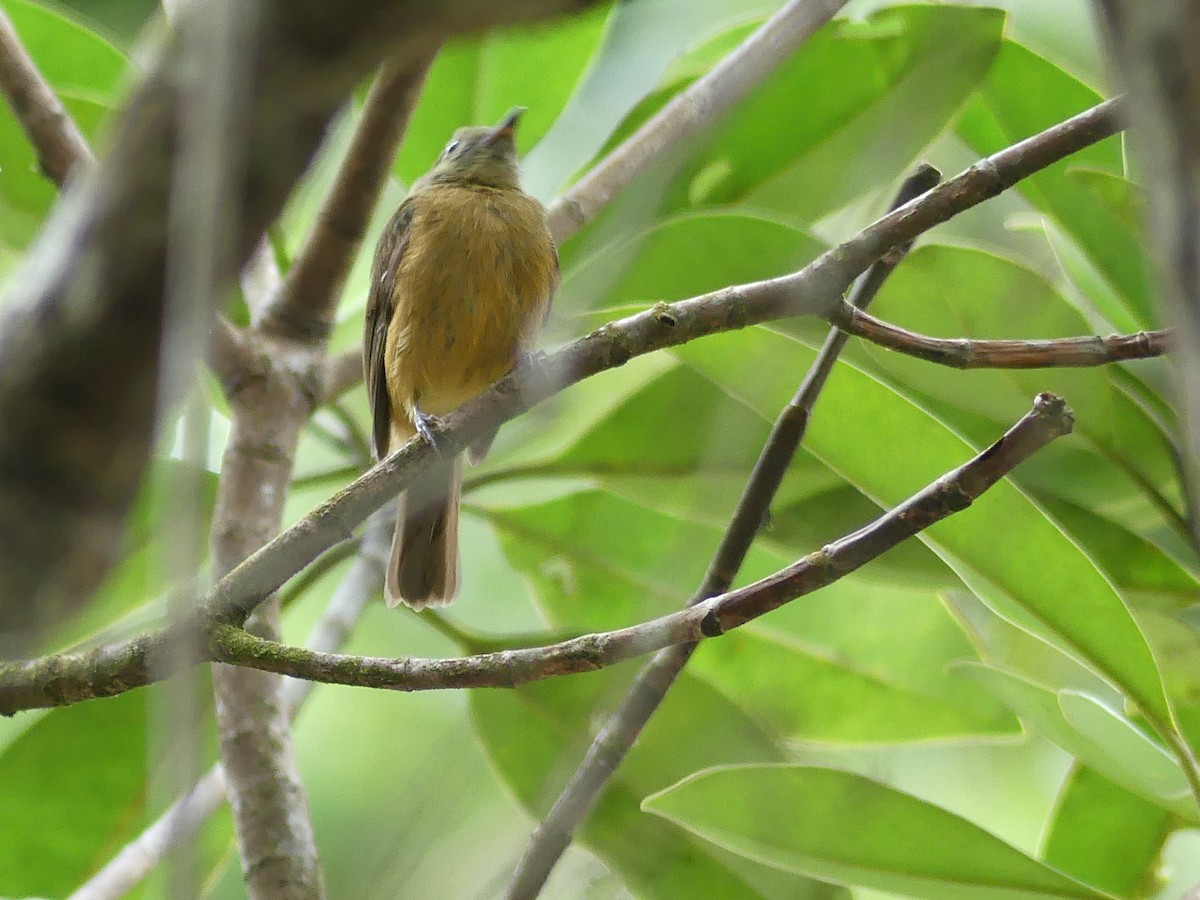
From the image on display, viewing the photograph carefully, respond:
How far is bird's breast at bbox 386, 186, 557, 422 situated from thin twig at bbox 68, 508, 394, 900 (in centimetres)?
35

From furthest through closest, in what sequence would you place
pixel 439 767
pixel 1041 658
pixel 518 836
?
pixel 1041 658 → pixel 518 836 → pixel 439 767

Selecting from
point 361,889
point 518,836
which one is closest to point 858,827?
point 518,836

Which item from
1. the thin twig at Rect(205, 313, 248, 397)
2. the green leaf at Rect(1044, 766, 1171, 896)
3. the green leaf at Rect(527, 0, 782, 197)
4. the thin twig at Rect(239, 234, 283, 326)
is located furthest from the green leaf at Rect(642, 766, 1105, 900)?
the green leaf at Rect(527, 0, 782, 197)

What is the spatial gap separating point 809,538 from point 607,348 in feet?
2.89

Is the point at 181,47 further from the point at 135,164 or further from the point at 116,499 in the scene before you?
the point at 116,499

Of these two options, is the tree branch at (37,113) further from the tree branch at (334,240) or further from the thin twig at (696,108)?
the thin twig at (696,108)

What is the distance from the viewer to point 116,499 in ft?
2.77

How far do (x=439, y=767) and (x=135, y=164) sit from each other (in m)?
0.74

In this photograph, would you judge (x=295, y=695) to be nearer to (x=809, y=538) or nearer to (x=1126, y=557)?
(x=809, y=538)

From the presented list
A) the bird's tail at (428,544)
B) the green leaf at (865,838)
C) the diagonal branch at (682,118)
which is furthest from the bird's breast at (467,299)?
the green leaf at (865,838)

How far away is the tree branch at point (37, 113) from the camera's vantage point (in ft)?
6.77

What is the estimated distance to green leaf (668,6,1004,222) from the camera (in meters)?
2.43

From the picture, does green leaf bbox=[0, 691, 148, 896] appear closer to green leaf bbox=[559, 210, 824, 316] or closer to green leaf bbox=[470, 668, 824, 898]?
green leaf bbox=[470, 668, 824, 898]

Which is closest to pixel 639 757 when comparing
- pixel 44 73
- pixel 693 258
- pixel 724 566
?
pixel 724 566
